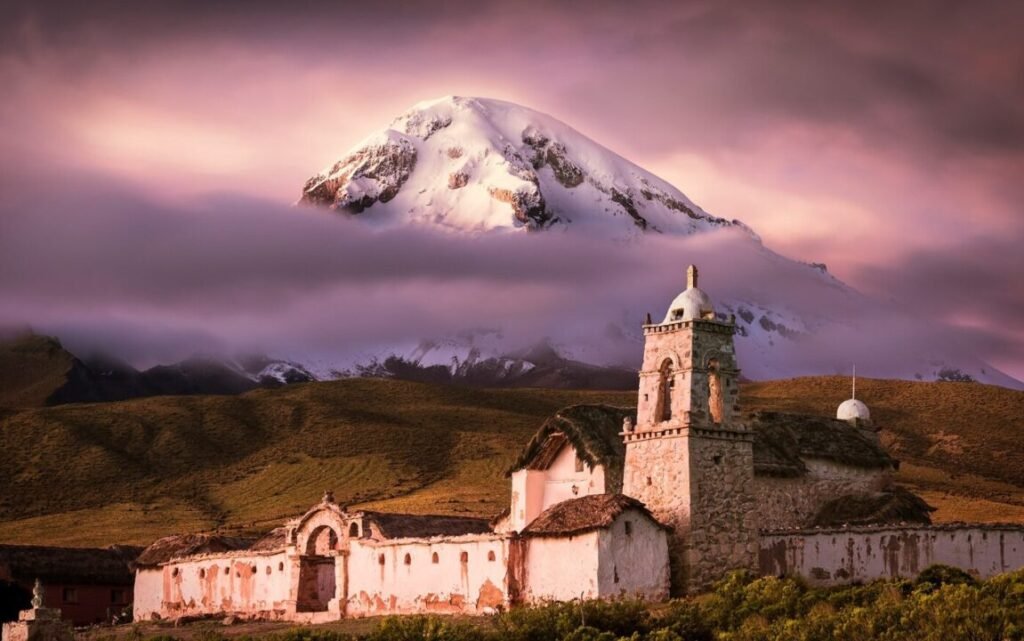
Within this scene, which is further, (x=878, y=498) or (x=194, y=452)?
(x=194, y=452)

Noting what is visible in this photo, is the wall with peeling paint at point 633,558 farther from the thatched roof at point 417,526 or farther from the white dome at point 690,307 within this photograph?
the thatched roof at point 417,526

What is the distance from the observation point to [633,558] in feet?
135

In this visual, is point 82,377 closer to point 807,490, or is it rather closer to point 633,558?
point 807,490

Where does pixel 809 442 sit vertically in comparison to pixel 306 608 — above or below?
above

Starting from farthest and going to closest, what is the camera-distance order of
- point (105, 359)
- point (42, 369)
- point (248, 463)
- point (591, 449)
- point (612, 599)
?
1. point (105, 359)
2. point (42, 369)
3. point (248, 463)
4. point (591, 449)
5. point (612, 599)

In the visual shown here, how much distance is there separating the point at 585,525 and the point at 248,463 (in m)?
63.2

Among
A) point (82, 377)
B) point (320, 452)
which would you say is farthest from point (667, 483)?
point (82, 377)

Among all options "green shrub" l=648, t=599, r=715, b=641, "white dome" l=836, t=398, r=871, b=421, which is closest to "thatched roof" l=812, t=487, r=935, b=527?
"white dome" l=836, t=398, r=871, b=421

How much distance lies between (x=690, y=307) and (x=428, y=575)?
10.1m

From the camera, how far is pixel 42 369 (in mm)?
152750

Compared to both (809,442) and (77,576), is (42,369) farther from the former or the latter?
(809,442)

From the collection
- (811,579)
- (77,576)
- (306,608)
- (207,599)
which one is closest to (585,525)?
(811,579)

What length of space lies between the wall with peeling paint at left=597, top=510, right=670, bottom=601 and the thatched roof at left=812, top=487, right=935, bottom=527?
426 inches

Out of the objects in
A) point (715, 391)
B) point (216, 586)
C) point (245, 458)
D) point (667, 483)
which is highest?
point (245, 458)
